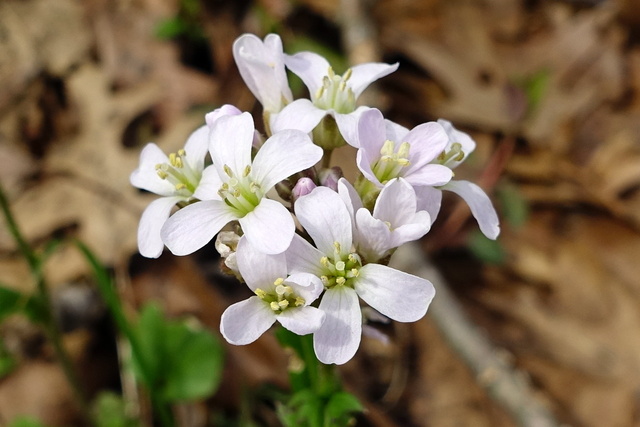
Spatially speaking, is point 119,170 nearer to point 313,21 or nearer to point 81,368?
point 81,368

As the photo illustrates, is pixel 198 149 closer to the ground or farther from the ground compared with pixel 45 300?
farther from the ground

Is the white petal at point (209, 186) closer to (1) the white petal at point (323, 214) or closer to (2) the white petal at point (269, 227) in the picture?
(2) the white petal at point (269, 227)

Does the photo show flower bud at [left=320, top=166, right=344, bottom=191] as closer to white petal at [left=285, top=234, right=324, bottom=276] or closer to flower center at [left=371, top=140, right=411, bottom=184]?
flower center at [left=371, top=140, right=411, bottom=184]

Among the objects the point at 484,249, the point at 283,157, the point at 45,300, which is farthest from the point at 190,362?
the point at 484,249

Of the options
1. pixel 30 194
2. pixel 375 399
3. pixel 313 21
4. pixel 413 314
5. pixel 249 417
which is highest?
pixel 413 314

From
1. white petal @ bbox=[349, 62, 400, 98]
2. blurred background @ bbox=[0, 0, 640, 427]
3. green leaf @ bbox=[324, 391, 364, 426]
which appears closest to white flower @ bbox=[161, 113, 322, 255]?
white petal @ bbox=[349, 62, 400, 98]

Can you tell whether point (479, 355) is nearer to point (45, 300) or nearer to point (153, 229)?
point (153, 229)

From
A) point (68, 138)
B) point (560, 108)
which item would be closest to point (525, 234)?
point (560, 108)
